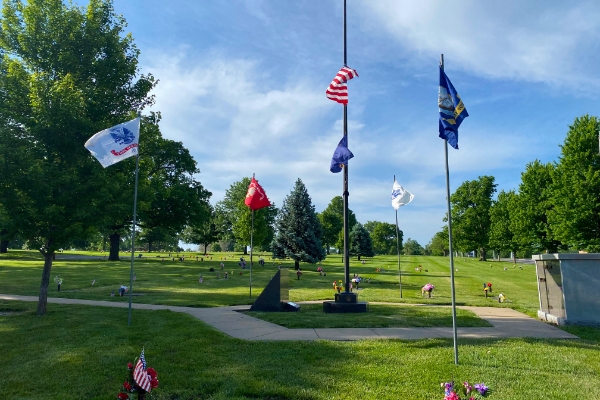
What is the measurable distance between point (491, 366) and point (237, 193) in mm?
74179

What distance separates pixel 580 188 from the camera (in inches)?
1190

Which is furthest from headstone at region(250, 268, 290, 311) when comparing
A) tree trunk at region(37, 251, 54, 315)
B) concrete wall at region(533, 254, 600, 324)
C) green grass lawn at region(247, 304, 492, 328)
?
concrete wall at region(533, 254, 600, 324)

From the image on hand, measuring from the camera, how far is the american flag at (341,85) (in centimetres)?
1273

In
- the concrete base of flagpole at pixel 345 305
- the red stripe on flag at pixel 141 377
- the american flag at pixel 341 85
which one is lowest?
the concrete base of flagpole at pixel 345 305

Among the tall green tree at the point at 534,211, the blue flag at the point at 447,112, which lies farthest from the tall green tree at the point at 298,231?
the blue flag at the point at 447,112

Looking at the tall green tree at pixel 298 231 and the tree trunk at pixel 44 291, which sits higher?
the tall green tree at pixel 298 231

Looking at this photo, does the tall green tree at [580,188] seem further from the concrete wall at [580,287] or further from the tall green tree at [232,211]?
the tall green tree at [232,211]

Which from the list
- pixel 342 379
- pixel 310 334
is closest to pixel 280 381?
pixel 342 379

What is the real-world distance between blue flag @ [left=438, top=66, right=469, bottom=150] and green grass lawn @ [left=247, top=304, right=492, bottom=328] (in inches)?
192

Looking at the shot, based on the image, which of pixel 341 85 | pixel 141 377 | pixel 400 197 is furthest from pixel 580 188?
pixel 141 377

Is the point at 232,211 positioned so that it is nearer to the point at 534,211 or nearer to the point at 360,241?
the point at 360,241

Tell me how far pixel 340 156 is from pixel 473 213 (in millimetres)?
56779

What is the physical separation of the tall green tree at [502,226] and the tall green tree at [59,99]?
5110 cm

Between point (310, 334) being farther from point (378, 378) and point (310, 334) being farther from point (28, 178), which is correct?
point (28, 178)
